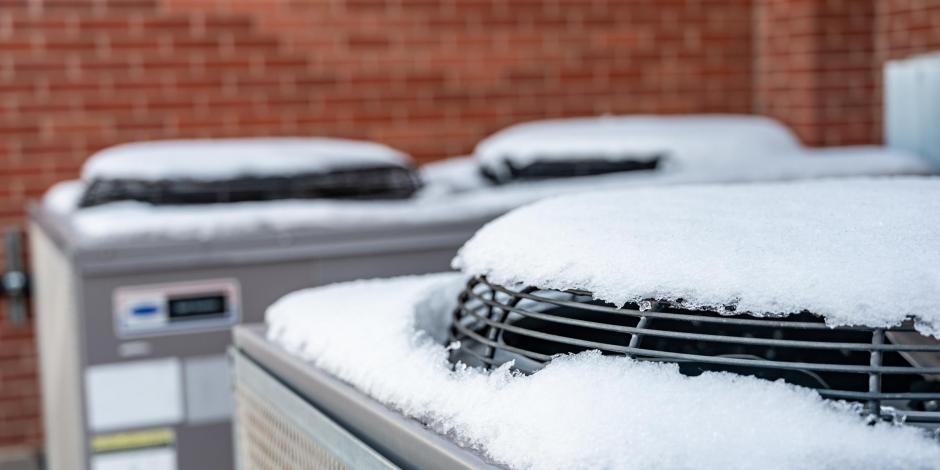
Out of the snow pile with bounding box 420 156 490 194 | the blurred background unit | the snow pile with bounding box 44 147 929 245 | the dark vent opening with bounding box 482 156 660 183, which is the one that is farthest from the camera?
the snow pile with bounding box 420 156 490 194

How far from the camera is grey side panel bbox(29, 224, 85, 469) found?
2.86 m

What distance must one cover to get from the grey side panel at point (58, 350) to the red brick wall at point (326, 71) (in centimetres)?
47

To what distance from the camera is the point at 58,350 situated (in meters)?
3.29

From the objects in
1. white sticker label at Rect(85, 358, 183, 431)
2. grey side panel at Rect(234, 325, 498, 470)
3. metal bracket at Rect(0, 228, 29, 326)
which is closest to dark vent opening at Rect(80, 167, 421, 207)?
white sticker label at Rect(85, 358, 183, 431)

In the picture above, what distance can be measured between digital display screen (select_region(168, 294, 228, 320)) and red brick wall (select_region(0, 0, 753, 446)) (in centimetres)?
170

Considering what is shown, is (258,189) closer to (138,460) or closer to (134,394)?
(134,394)

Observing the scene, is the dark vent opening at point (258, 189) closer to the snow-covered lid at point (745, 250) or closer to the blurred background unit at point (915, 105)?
the blurred background unit at point (915, 105)

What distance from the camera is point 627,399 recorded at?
0.90 metres

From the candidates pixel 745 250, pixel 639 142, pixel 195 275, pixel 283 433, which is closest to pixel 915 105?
pixel 639 142

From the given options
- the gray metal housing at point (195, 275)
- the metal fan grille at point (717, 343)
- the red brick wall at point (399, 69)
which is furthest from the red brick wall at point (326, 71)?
the metal fan grille at point (717, 343)

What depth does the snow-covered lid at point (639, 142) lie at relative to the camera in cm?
384

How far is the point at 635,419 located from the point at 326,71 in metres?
3.90

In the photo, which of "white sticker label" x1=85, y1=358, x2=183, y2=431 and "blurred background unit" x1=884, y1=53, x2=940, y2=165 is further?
"blurred background unit" x1=884, y1=53, x2=940, y2=165

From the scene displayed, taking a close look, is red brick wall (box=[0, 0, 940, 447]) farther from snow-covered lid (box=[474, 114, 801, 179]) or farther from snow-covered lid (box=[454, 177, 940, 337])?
snow-covered lid (box=[454, 177, 940, 337])
